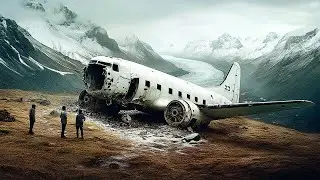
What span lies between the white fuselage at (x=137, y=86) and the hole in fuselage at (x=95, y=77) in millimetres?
210

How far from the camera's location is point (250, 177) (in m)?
17.2

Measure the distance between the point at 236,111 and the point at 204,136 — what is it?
3.50 metres

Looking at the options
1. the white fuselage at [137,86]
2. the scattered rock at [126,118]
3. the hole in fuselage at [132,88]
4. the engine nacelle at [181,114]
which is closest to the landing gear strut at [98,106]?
the scattered rock at [126,118]

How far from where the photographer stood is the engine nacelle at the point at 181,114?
32406 mm

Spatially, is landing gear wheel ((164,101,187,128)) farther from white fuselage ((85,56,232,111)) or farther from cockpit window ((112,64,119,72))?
cockpit window ((112,64,119,72))

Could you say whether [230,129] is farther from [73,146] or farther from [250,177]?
[250,177]

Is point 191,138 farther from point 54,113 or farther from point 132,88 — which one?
point 54,113

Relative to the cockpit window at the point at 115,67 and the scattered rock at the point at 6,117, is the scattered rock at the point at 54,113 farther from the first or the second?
the cockpit window at the point at 115,67

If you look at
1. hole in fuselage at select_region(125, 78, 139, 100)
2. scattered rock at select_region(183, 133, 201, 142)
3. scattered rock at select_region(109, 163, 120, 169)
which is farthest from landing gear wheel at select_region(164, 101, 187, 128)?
→ scattered rock at select_region(109, 163, 120, 169)

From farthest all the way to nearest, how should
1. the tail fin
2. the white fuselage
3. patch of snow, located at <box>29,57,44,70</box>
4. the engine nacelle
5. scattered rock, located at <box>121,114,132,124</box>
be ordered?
patch of snow, located at <box>29,57,44,70</box> → the tail fin → scattered rock, located at <box>121,114,132,124</box> → the engine nacelle → the white fuselage

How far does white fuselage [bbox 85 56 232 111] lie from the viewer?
3164cm

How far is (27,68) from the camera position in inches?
5950

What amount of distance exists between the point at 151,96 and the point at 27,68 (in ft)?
418

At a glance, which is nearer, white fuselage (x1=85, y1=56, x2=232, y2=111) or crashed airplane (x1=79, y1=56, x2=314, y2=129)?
white fuselage (x1=85, y1=56, x2=232, y2=111)
